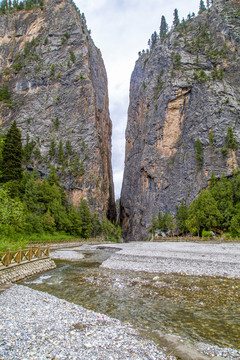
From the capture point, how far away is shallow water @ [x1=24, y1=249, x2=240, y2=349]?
7101 mm

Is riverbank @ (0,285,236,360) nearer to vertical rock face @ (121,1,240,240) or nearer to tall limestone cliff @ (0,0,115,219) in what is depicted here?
vertical rock face @ (121,1,240,240)

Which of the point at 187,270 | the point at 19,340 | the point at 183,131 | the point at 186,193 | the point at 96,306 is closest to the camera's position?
the point at 19,340

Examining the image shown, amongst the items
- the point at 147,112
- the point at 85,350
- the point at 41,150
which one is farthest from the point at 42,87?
the point at 85,350

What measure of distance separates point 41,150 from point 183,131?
50.7 m

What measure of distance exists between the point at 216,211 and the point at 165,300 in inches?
1777

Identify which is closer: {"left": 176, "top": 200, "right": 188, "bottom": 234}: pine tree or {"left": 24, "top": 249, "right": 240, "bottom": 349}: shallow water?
{"left": 24, "top": 249, "right": 240, "bottom": 349}: shallow water

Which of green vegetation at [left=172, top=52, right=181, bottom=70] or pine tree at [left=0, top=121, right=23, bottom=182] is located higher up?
green vegetation at [left=172, top=52, right=181, bottom=70]

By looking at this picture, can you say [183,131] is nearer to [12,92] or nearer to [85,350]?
[12,92]

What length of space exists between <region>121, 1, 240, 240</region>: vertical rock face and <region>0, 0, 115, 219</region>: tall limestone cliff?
64.9ft

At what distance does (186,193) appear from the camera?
72625 millimetres

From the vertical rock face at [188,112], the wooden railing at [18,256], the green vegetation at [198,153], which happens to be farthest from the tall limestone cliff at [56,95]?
the wooden railing at [18,256]

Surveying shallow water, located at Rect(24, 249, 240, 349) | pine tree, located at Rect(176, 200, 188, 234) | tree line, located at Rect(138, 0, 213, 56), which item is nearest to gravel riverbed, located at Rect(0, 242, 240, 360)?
shallow water, located at Rect(24, 249, 240, 349)

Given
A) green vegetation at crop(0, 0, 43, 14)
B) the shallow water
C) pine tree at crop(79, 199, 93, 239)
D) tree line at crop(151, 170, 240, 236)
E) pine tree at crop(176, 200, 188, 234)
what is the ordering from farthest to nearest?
1. green vegetation at crop(0, 0, 43, 14)
2. pine tree at crop(176, 200, 188, 234)
3. pine tree at crop(79, 199, 93, 239)
4. tree line at crop(151, 170, 240, 236)
5. the shallow water

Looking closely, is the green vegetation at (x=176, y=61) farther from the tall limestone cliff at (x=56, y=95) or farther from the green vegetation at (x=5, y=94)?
the green vegetation at (x=5, y=94)
